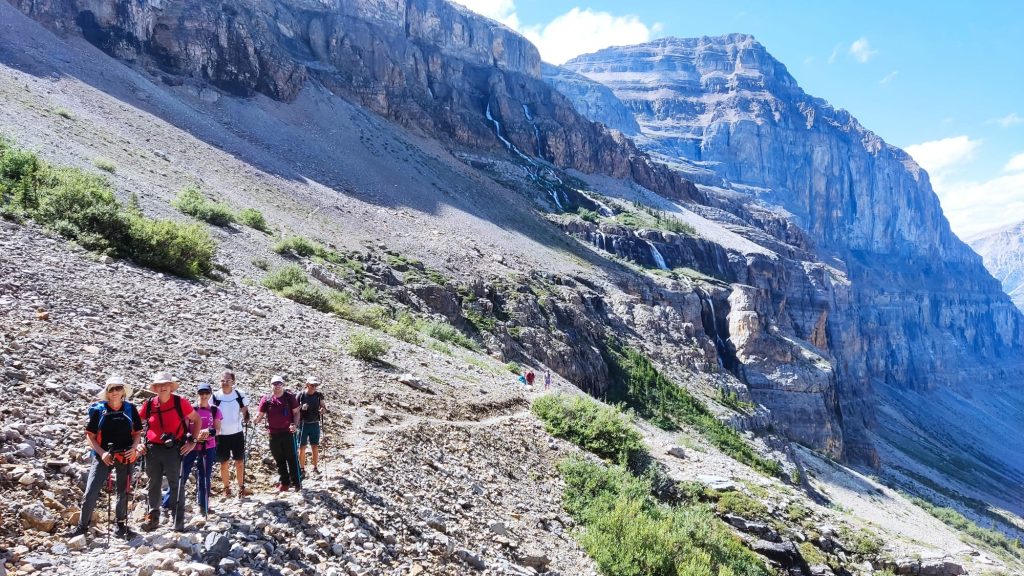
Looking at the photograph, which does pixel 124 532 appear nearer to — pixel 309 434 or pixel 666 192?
pixel 309 434

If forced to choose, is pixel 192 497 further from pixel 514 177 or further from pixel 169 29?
pixel 514 177

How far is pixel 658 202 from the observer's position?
286ft

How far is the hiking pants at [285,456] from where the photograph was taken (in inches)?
253

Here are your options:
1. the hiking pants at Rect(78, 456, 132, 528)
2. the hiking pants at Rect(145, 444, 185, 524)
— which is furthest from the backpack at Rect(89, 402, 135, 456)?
the hiking pants at Rect(145, 444, 185, 524)

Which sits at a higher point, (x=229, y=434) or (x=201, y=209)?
(x=201, y=209)

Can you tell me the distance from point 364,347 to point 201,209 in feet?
35.0

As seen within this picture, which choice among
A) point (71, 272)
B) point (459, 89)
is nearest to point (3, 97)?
point (71, 272)

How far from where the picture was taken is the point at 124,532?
197 inches

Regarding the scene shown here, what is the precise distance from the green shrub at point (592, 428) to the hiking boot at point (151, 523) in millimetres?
8433

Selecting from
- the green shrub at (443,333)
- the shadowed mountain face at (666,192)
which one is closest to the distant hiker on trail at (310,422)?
the green shrub at (443,333)

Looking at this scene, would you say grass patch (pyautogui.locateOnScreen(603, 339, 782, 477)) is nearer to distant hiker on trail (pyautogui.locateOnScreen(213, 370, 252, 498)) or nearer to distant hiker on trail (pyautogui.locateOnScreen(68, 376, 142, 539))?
distant hiker on trail (pyautogui.locateOnScreen(213, 370, 252, 498))

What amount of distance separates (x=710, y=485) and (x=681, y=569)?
5.17 meters

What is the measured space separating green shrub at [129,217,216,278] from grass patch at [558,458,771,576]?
935 cm

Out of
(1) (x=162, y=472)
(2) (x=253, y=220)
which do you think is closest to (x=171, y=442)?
(1) (x=162, y=472)
